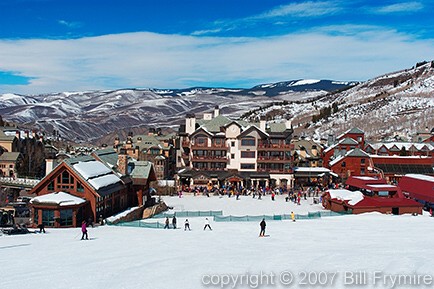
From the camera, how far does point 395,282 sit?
1702cm

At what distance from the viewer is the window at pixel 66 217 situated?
1367 inches

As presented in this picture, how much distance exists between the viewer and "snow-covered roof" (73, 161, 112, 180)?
36.7 meters

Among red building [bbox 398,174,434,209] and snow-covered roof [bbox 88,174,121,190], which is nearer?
snow-covered roof [bbox 88,174,121,190]

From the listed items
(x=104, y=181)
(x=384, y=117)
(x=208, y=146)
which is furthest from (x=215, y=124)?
(x=384, y=117)

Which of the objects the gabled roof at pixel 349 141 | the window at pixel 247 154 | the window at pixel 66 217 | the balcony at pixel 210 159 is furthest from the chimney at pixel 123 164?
the gabled roof at pixel 349 141

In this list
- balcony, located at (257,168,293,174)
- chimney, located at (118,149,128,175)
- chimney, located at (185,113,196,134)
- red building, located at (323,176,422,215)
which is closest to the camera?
red building, located at (323,176,422,215)

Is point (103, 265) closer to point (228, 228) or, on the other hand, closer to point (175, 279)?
point (175, 279)

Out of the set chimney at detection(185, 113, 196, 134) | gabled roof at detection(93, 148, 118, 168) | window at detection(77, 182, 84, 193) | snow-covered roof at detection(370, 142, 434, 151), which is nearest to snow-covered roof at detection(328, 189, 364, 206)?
gabled roof at detection(93, 148, 118, 168)

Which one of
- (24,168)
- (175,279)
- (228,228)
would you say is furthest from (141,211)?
(24,168)

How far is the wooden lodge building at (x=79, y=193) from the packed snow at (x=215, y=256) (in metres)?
2.67

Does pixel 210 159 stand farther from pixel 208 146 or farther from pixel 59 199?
pixel 59 199

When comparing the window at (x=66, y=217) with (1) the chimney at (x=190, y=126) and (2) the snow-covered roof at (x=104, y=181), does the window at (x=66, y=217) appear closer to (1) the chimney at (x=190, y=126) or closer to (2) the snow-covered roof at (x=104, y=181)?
(2) the snow-covered roof at (x=104, y=181)

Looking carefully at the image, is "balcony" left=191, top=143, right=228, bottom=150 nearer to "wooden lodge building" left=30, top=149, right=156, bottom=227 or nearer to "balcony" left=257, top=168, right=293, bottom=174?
"balcony" left=257, top=168, right=293, bottom=174

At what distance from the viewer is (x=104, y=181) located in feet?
125
